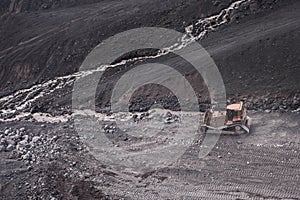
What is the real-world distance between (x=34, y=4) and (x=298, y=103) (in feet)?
54.0

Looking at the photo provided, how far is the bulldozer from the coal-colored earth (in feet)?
0.97

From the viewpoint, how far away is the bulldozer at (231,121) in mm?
15638

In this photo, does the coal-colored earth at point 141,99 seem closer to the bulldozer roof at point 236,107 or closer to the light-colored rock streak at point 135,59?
the light-colored rock streak at point 135,59

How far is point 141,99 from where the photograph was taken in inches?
728

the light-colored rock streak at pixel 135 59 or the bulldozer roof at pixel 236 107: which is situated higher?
the light-colored rock streak at pixel 135 59

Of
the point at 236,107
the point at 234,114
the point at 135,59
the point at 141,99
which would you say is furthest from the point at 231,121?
the point at 135,59

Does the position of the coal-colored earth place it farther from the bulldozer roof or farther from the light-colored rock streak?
the bulldozer roof

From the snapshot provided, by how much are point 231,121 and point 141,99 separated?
430cm

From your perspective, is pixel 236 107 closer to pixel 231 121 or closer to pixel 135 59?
pixel 231 121

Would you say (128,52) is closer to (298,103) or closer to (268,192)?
(298,103)

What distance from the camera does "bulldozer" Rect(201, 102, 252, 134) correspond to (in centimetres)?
1564

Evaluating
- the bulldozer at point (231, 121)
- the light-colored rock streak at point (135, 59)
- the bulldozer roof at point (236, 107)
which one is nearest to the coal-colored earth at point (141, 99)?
the light-colored rock streak at point (135, 59)

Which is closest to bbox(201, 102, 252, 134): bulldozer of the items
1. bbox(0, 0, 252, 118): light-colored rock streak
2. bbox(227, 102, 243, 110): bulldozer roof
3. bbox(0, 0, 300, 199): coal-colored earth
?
bbox(227, 102, 243, 110): bulldozer roof

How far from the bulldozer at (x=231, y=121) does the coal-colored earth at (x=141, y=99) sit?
30 cm
